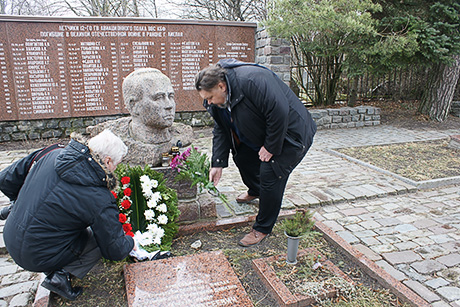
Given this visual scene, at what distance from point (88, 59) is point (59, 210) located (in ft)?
20.6

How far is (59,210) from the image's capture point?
2039mm

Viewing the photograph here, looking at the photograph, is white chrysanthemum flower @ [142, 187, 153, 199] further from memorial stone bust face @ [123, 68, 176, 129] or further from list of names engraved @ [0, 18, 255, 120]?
list of names engraved @ [0, 18, 255, 120]

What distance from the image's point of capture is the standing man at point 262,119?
2.61 metres

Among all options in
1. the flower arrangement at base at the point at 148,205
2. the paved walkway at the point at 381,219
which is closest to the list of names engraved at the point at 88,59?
the paved walkway at the point at 381,219

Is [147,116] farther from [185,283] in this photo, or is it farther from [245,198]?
[185,283]

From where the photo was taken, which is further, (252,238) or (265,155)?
(252,238)

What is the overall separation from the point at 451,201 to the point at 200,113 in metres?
5.83

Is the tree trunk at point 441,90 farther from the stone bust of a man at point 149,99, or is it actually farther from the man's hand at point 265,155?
the stone bust of a man at point 149,99

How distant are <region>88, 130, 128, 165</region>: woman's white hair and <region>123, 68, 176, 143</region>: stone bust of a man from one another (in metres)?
1.05

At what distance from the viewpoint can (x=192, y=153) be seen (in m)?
3.19

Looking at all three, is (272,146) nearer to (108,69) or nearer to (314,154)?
(314,154)

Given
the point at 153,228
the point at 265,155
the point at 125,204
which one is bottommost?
the point at 153,228

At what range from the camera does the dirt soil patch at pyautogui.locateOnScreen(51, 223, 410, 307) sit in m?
2.34

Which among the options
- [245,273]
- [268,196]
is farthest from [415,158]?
[245,273]
